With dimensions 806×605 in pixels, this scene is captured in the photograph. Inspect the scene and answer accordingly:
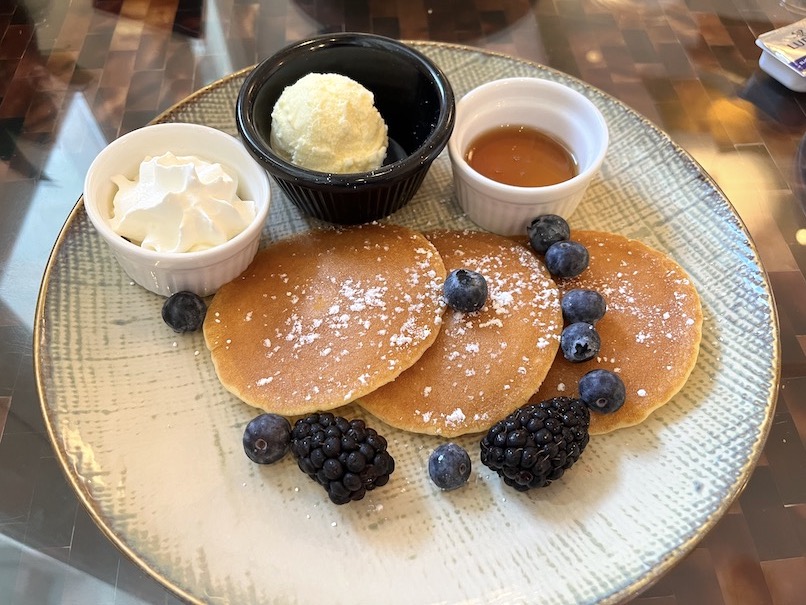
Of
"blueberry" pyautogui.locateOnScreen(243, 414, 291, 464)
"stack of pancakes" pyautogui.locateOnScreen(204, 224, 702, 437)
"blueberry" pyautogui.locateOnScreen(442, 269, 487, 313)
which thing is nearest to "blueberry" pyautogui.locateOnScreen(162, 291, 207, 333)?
"stack of pancakes" pyautogui.locateOnScreen(204, 224, 702, 437)

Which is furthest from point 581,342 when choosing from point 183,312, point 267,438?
point 183,312

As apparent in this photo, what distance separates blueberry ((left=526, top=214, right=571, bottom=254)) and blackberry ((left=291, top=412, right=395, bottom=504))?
1.98 ft

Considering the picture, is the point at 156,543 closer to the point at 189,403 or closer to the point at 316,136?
the point at 189,403

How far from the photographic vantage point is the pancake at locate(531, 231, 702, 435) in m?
1.25

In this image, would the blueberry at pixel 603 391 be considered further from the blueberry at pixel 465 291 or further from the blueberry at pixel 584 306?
the blueberry at pixel 465 291

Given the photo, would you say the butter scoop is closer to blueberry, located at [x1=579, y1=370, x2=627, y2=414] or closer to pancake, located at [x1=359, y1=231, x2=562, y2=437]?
pancake, located at [x1=359, y1=231, x2=562, y2=437]

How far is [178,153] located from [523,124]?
0.87m

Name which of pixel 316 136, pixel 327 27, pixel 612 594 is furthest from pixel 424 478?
pixel 327 27

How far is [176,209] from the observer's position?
4.19ft

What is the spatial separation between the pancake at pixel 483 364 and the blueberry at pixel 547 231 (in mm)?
70

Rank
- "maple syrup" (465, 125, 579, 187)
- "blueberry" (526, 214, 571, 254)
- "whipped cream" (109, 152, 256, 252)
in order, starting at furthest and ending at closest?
"maple syrup" (465, 125, 579, 187) < "blueberry" (526, 214, 571, 254) < "whipped cream" (109, 152, 256, 252)

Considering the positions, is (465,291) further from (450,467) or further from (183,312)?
(183,312)

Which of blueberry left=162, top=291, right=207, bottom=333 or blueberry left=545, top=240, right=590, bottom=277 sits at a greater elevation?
blueberry left=545, top=240, right=590, bottom=277

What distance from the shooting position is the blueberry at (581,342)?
48.3 inches
